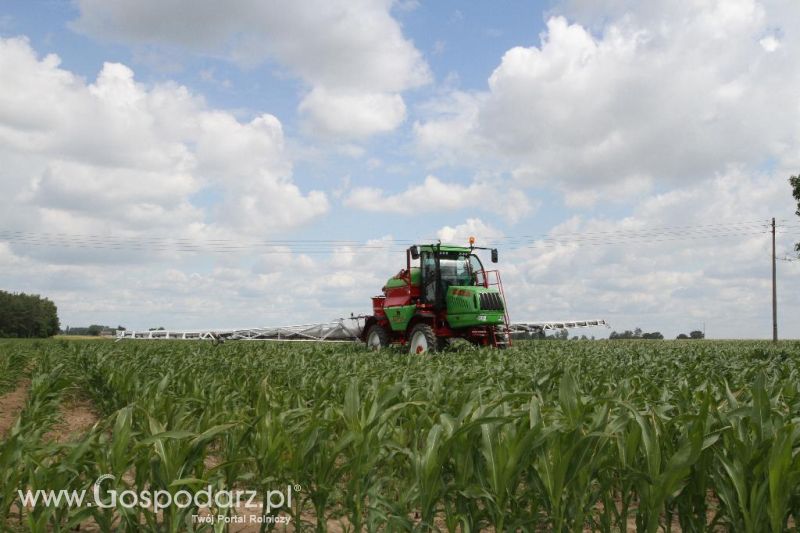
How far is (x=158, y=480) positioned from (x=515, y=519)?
6.53ft

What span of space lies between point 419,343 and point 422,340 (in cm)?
19

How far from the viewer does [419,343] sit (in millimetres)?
16062

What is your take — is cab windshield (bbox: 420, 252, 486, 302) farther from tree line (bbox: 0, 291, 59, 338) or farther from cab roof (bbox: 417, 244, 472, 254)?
tree line (bbox: 0, 291, 59, 338)

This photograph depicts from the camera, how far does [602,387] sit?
6.07 metres

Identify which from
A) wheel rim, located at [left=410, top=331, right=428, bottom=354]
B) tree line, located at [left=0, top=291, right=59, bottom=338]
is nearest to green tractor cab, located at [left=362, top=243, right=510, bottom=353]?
wheel rim, located at [left=410, top=331, right=428, bottom=354]

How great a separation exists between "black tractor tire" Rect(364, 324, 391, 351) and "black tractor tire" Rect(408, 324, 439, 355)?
1.95 m

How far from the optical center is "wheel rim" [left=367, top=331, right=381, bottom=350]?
19.0m

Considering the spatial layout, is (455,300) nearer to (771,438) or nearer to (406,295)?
(406,295)

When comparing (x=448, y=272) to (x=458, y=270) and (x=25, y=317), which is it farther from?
(x=25, y=317)

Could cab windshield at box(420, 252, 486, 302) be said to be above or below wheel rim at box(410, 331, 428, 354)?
above

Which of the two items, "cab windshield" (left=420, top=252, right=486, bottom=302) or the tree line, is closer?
"cab windshield" (left=420, top=252, right=486, bottom=302)

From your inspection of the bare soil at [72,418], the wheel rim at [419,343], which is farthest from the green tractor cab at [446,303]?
the bare soil at [72,418]

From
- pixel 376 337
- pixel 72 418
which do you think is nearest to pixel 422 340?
pixel 376 337

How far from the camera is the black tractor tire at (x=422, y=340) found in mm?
15350
